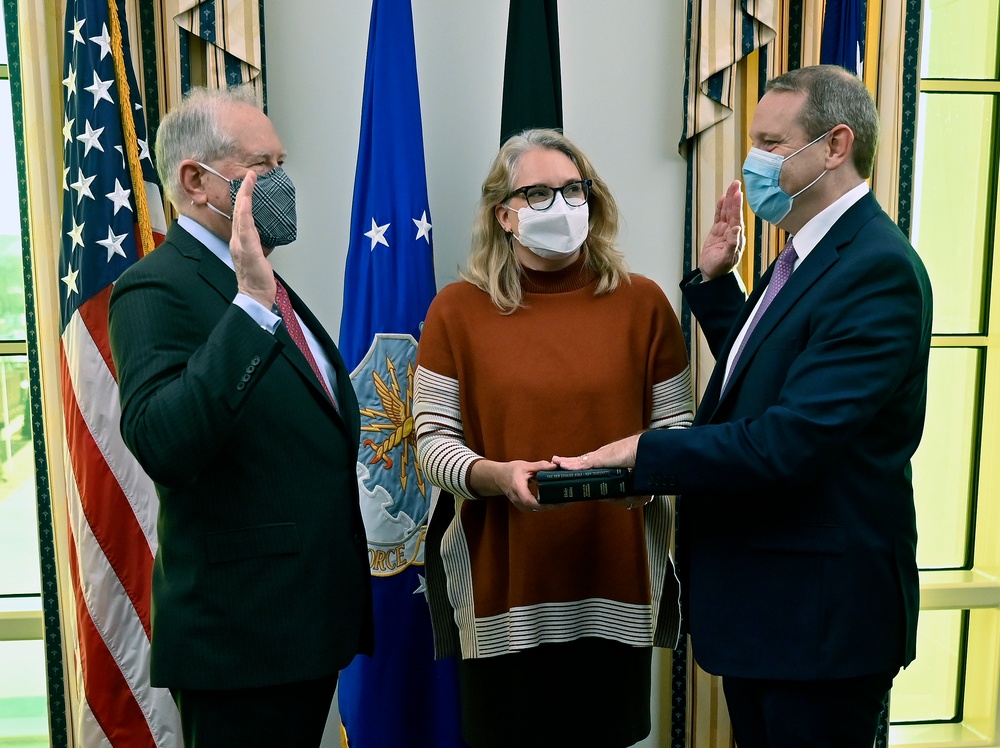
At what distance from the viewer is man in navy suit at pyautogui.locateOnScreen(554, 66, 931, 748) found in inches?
60.4

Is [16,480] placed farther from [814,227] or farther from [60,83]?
[814,227]

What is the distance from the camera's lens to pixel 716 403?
180 cm

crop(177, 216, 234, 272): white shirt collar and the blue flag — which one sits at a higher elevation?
the blue flag

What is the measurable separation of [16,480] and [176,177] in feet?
6.13

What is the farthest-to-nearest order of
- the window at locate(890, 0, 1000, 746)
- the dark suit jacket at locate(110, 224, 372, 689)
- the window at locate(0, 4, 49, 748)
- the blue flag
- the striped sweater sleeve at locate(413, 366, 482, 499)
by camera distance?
1. the window at locate(890, 0, 1000, 746)
2. the window at locate(0, 4, 49, 748)
3. the blue flag
4. the striped sweater sleeve at locate(413, 366, 482, 499)
5. the dark suit jacket at locate(110, 224, 372, 689)

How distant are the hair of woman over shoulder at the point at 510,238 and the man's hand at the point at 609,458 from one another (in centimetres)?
48

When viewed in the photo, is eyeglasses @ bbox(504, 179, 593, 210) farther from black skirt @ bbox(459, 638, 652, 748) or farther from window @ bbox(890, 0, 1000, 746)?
window @ bbox(890, 0, 1000, 746)

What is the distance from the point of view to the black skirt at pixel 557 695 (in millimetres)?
2121

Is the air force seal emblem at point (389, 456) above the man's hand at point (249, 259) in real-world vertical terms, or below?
below

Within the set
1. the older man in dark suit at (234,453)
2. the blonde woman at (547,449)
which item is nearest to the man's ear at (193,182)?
the older man in dark suit at (234,453)

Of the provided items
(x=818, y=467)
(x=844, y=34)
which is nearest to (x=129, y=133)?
(x=818, y=467)

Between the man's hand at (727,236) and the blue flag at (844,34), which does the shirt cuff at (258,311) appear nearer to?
the man's hand at (727,236)

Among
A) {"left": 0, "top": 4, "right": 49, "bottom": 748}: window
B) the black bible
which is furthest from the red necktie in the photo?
{"left": 0, "top": 4, "right": 49, "bottom": 748}: window

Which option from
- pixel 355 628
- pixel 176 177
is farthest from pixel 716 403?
pixel 176 177
